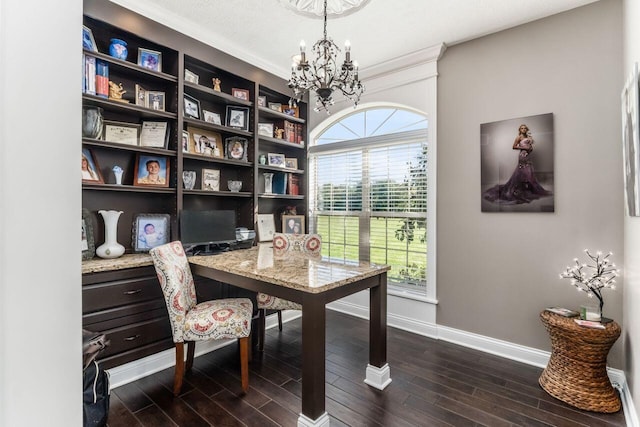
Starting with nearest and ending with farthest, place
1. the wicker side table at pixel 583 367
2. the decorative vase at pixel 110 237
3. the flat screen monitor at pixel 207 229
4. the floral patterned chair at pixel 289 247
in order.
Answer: the wicker side table at pixel 583 367
the decorative vase at pixel 110 237
the flat screen monitor at pixel 207 229
the floral patterned chair at pixel 289 247

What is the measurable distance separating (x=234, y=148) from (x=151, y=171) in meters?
0.90

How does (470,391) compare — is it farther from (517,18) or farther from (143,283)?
(517,18)

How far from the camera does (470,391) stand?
7.34ft

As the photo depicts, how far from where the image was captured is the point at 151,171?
107 inches

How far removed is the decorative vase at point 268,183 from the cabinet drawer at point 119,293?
5.40 ft

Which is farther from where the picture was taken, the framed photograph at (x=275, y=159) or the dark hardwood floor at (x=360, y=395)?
the framed photograph at (x=275, y=159)

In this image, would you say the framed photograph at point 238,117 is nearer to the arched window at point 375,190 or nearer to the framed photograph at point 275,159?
the framed photograph at point 275,159

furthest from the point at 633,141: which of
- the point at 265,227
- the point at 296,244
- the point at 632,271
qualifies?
the point at 265,227

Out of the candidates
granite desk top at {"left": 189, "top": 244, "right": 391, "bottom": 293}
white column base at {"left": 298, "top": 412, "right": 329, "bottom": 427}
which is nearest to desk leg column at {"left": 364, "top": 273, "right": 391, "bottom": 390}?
granite desk top at {"left": 189, "top": 244, "right": 391, "bottom": 293}

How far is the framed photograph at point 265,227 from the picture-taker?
3658 mm

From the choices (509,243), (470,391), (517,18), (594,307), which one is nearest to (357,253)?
(509,243)

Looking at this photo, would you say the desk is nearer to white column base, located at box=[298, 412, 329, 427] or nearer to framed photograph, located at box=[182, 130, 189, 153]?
white column base, located at box=[298, 412, 329, 427]

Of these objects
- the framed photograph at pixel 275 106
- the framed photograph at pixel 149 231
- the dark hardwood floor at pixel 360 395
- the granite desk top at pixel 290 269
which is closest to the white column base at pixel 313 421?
the dark hardwood floor at pixel 360 395

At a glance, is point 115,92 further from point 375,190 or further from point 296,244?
point 375,190
